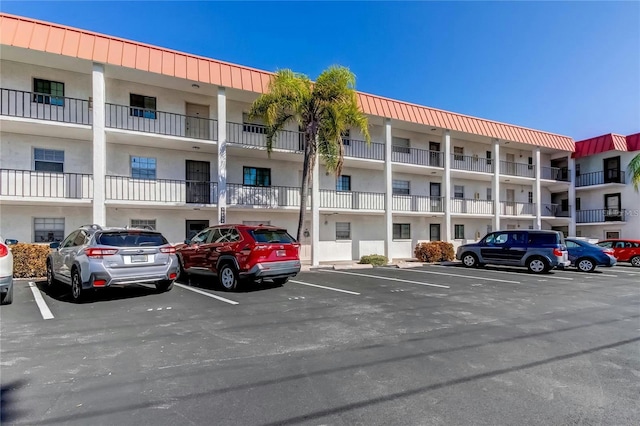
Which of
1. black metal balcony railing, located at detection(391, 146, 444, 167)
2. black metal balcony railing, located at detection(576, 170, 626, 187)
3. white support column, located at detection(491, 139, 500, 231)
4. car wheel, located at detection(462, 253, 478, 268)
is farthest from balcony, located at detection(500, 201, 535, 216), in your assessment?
car wheel, located at detection(462, 253, 478, 268)

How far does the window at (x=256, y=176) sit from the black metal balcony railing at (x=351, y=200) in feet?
9.56

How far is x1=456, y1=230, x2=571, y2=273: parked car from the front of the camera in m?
14.3

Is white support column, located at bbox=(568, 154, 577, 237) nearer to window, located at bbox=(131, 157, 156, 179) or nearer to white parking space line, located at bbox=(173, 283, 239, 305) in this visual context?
white parking space line, located at bbox=(173, 283, 239, 305)

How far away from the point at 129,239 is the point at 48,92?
33.4 ft

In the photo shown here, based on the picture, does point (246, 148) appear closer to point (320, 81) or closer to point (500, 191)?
point (320, 81)

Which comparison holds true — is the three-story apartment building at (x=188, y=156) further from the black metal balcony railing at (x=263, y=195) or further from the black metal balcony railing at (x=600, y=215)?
the black metal balcony railing at (x=600, y=215)

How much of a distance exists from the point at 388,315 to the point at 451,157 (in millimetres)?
18799

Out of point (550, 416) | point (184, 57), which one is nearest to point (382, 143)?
point (184, 57)

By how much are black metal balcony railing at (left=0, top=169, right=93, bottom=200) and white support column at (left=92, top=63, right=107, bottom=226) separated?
0.51 metres

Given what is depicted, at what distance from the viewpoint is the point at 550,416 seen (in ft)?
10.5

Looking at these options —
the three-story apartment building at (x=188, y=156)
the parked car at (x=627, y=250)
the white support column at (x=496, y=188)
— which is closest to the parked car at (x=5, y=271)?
the three-story apartment building at (x=188, y=156)

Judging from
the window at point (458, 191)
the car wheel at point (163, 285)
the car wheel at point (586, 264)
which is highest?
the window at point (458, 191)

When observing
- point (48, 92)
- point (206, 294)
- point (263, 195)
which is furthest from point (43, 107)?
point (206, 294)

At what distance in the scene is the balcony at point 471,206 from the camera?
2271cm
